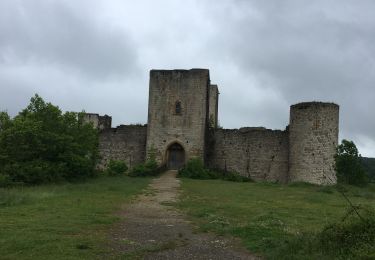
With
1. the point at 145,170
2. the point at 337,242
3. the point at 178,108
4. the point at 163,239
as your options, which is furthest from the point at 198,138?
the point at 337,242

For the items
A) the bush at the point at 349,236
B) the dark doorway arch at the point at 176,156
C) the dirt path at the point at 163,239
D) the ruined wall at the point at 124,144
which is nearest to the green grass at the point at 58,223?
the dirt path at the point at 163,239

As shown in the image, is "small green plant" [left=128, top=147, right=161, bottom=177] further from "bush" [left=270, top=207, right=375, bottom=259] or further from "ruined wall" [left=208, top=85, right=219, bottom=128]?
"bush" [left=270, top=207, right=375, bottom=259]

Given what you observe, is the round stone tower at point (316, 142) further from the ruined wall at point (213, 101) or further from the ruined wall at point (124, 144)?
the ruined wall at point (213, 101)

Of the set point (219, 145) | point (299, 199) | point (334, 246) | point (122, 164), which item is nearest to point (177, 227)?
point (334, 246)

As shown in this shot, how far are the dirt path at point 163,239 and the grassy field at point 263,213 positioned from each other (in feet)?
1.56

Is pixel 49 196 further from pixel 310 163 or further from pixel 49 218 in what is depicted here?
pixel 310 163

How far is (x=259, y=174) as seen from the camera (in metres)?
32.9

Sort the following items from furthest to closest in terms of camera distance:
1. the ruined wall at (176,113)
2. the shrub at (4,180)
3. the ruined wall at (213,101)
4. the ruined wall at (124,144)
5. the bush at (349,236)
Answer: the ruined wall at (213,101) < the ruined wall at (124,144) < the ruined wall at (176,113) < the shrub at (4,180) < the bush at (349,236)

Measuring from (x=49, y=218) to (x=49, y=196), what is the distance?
5259 mm

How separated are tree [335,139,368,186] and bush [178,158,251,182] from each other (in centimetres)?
587

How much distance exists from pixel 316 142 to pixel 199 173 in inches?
287

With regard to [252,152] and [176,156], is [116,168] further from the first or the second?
[252,152]

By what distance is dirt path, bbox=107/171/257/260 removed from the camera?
8.82 meters

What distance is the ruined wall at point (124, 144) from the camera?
3475 cm
